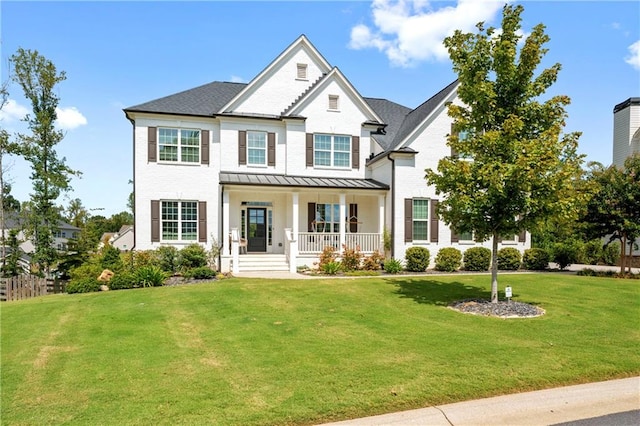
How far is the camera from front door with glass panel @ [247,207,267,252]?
61.4ft

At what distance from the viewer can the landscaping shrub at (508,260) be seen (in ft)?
58.4

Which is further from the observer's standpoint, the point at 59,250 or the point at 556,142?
the point at 59,250

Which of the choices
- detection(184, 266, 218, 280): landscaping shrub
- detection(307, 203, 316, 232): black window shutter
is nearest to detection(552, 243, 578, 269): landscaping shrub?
detection(307, 203, 316, 232): black window shutter

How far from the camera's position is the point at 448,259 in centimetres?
1712

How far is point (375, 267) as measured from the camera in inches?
656

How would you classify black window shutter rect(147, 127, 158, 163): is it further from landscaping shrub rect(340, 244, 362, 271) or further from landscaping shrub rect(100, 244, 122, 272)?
landscaping shrub rect(340, 244, 362, 271)

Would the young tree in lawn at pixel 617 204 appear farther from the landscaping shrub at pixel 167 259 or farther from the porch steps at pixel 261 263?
the landscaping shrub at pixel 167 259

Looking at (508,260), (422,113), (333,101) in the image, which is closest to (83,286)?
(333,101)

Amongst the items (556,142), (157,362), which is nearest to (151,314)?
(157,362)

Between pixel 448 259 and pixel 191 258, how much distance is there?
11477mm

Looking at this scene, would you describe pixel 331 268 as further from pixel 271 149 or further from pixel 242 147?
pixel 242 147

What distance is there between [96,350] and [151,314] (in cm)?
262

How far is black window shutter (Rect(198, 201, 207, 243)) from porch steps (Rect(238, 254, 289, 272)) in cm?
206

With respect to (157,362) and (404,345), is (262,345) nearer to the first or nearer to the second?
(157,362)
